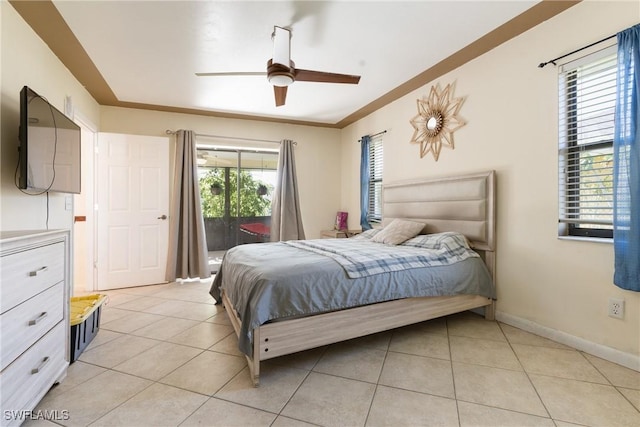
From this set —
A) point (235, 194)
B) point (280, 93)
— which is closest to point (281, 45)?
point (280, 93)

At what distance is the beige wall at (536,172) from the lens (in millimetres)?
2021

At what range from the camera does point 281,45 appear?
93.6 inches

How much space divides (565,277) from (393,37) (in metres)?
2.38

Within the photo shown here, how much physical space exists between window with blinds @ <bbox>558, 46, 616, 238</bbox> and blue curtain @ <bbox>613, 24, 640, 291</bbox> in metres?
0.16

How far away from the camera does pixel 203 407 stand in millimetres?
1546

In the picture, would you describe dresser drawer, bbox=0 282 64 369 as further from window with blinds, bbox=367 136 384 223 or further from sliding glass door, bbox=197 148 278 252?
window with blinds, bbox=367 136 384 223

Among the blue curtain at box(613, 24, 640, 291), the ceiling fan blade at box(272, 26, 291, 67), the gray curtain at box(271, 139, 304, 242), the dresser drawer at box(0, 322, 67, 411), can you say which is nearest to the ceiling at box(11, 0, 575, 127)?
the ceiling fan blade at box(272, 26, 291, 67)

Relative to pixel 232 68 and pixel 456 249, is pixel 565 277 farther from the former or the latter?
pixel 232 68

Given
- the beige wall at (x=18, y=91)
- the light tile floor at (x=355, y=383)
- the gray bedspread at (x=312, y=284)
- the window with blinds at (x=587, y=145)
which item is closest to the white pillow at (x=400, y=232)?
the gray bedspread at (x=312, y=284)

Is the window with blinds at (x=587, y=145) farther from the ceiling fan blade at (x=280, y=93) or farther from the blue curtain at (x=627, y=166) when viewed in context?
the ceiling fan blade at (x=280, y=93)

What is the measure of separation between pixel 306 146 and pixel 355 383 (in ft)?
13.4

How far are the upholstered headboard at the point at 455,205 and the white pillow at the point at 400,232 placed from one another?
7.6 inches

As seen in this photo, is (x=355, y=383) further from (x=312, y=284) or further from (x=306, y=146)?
(x=306, y=146)

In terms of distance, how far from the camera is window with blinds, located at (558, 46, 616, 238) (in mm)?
2041
